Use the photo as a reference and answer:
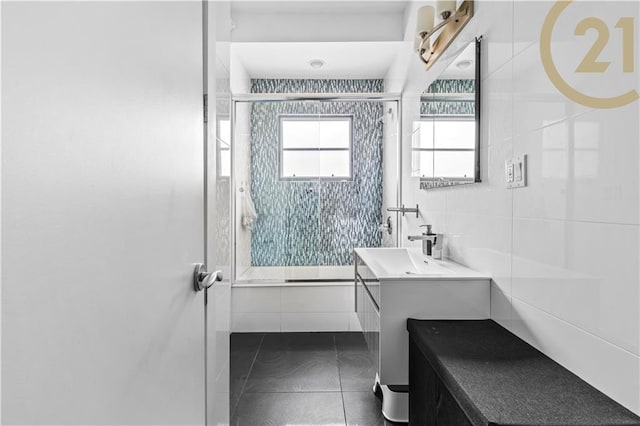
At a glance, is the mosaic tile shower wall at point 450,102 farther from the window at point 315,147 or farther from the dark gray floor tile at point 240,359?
the dark gray floor tile at point 240,359

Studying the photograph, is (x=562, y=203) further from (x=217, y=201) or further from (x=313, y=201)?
(x=313, y=201)

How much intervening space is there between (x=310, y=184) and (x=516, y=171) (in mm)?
2073

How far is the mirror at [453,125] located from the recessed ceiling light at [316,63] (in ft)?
4.07

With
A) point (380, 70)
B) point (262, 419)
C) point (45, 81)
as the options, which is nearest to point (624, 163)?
point (45, 81)

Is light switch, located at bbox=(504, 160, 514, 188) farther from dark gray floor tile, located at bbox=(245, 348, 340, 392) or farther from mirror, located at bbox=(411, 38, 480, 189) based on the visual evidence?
dark gray floor tile, located at bbox=(245, 348, 340, 392)

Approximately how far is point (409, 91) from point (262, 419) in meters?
2.41

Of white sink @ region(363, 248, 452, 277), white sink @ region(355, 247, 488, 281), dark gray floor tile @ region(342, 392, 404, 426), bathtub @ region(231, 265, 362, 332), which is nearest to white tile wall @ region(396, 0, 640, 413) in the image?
white sink @ region(355, 247, 488, 281)

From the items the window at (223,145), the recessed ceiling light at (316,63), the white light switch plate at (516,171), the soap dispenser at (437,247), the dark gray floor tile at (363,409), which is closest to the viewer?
the window at (223,145)

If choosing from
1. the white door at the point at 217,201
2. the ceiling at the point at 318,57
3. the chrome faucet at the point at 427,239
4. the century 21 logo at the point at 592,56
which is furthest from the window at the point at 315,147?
the century 21 logo at the point at 592,56

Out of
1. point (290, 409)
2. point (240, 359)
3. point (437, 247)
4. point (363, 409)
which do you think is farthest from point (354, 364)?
point (437, 247)

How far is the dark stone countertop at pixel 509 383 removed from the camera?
2.85 ft

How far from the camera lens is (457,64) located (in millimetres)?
1897

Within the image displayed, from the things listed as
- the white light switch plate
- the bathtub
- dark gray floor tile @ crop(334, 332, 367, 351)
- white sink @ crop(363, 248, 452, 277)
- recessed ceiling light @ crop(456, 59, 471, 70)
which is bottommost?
dark gray floor tile @ crop(334, 332, 367, 351)

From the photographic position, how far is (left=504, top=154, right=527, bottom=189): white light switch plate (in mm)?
1327
